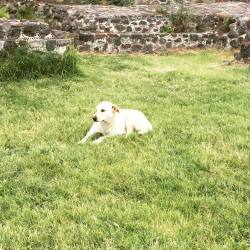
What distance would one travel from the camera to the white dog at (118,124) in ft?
24.9

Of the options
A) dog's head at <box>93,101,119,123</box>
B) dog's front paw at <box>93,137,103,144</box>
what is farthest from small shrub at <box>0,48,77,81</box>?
dog's front paw at <box>93,137,103,144</box>

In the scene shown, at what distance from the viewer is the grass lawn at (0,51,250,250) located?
4.89 metres

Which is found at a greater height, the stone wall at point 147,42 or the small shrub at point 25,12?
the small shrub at point 25,12

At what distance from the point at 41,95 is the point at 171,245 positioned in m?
6.03

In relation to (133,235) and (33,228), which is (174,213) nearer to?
(133,235)

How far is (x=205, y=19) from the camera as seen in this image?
743 inches

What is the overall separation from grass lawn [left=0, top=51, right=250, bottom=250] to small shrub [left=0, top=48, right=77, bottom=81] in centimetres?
41

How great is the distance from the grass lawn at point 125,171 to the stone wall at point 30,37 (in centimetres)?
113

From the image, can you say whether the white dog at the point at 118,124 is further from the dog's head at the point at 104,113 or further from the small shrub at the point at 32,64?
the small shrub at the point at 32,64

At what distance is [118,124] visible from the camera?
25.4 feet

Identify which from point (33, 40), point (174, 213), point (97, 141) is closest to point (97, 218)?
point (174, 213)

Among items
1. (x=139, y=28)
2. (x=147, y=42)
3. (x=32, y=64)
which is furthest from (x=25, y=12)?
(x=32, y=64)

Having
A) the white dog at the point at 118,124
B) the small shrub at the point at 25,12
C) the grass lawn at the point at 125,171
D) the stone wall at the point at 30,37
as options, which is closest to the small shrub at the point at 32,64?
the stone wall at the point at 30,37

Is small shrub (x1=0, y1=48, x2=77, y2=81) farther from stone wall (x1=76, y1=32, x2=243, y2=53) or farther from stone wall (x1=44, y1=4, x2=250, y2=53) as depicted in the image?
stone wall (x1=44, y1=4, x2=250, y2=53)
